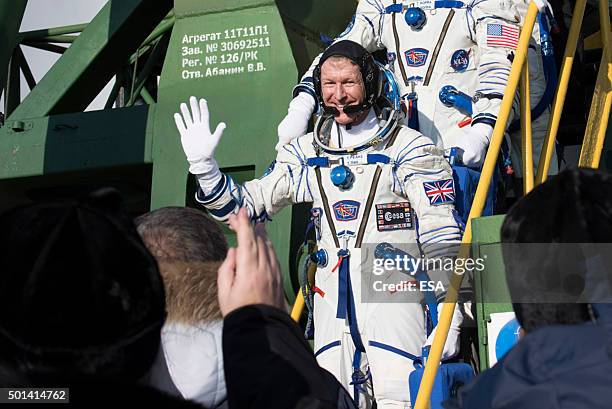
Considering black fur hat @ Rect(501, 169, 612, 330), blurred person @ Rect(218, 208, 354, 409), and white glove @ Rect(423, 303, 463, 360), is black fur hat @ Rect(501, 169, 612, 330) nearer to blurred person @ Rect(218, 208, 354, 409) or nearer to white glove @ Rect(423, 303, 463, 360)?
blurred person @ Rect(218, 208, 354, 409)

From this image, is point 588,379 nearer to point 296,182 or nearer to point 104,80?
point 296,182

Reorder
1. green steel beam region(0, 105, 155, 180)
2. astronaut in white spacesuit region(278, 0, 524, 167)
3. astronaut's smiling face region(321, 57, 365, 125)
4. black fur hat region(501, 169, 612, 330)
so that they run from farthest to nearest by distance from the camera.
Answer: green steel beam region(0, 105, 155, 180) → astronaut in white spacesuit region(278, 0, 524, 167) → astronaut's smiling face region(321, 57, 365, 125) → black fur hat region(501, 169, 612, 330)

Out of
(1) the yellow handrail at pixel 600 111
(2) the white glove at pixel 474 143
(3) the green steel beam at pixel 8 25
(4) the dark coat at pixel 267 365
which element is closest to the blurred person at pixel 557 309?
(4) the dark coat at pixel 267 365

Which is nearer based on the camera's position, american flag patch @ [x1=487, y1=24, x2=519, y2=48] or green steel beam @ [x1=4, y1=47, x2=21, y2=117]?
american flag patch @ [x1=487, y1=24, x2=519, y2=48]

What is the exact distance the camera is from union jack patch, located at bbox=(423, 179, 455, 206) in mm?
4008

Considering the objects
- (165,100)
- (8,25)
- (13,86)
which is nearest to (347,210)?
(165,100)

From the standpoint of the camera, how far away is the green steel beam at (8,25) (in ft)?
21.5

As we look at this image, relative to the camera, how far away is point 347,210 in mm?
4207

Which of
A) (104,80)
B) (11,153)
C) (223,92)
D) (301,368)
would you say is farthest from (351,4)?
(301,368)

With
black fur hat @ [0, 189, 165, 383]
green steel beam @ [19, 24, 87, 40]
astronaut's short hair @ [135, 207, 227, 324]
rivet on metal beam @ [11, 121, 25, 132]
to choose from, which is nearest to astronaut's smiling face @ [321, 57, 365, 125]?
astronaut's short hair @ [135, 207, 227, 324]

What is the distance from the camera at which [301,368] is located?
63.7 inches

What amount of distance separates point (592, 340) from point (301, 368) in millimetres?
479

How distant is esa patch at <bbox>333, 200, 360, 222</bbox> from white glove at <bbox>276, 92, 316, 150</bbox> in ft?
2.50

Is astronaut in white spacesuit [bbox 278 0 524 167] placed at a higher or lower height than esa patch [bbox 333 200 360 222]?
higher
